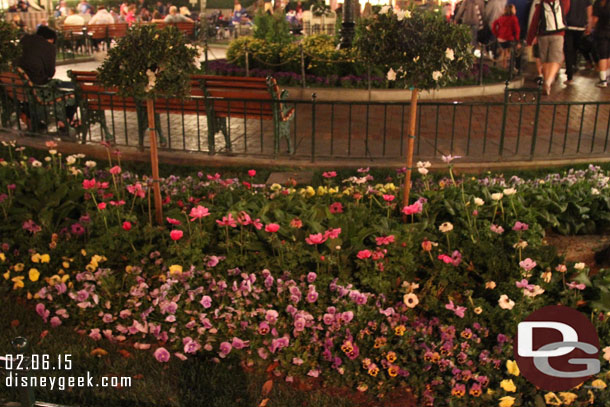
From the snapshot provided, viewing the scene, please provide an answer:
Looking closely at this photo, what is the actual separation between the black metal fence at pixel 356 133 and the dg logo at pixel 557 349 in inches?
143

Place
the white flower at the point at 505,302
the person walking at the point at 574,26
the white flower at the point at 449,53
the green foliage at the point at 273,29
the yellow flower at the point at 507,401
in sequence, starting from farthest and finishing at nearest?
the green foliage at the point at 273,29, the person walking at the point at 574,26, the white flower at the point at 449,53, the white flower at the point at 505,302, the yellow flower at the point at 507,401

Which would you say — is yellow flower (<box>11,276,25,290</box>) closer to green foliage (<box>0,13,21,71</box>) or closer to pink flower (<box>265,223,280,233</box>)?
pink flower (<box>265,223,280,233</box>)

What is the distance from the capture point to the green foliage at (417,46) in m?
4.46

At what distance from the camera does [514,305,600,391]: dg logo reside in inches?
128

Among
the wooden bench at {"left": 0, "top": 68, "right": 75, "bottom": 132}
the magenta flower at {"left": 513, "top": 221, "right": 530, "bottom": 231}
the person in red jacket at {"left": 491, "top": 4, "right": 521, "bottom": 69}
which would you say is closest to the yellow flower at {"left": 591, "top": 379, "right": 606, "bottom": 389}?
the magenta flower at {"left": 513, "top": 221, "right": 530, "bottom": 231}

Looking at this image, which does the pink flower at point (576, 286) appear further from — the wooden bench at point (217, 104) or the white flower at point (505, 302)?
the wooden bench at point (217, 104)

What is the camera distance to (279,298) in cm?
379

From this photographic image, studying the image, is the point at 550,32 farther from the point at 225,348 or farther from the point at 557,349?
the point at 225,348

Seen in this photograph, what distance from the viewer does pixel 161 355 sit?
142 inches

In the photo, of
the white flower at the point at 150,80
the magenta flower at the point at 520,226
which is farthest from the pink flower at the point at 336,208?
the white flower at the point at 150,80

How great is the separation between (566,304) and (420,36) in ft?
6.04

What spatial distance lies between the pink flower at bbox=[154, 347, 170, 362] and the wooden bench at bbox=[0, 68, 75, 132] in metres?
5.11

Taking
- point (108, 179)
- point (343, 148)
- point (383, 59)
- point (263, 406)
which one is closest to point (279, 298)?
point (263, 406)

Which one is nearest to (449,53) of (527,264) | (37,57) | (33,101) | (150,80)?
(527,264)
